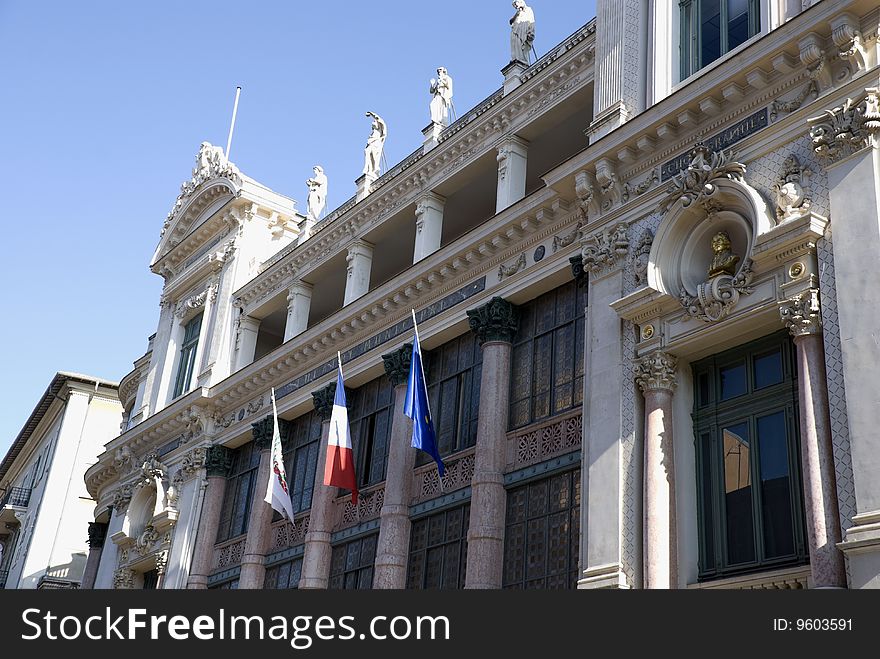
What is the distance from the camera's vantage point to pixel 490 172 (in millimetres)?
25938

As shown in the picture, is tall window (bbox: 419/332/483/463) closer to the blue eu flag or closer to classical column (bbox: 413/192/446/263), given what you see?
the blue eu flag

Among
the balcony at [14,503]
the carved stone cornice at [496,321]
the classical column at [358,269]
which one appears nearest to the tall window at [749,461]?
the carved stone cornice at [496,321]

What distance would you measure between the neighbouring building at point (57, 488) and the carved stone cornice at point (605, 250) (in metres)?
32.5

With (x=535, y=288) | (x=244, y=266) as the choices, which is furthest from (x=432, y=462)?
(x=244, y=266)

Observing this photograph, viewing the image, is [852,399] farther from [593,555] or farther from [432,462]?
[432,462]

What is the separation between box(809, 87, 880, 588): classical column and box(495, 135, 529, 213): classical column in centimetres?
843

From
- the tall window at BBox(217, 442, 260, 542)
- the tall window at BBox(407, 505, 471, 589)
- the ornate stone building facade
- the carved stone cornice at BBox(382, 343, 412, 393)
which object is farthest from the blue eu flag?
the tall window at BBox(217, 442, 260, 542)

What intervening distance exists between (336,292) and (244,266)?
352 centimetres

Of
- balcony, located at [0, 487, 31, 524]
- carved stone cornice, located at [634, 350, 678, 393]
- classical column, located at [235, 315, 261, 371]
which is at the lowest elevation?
carved stone cornice, located at [634, 350, 678, 393]

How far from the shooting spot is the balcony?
5481 cm

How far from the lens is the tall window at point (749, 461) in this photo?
15.4 meters

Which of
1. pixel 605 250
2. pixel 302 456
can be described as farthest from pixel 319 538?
pixel 605 250

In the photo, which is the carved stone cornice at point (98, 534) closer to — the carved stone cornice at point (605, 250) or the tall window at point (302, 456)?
the tall window at point (302, 456)

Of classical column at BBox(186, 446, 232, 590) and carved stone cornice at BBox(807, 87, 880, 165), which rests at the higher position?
carved stone cornice at BBox(807, 87, 880, 165)
